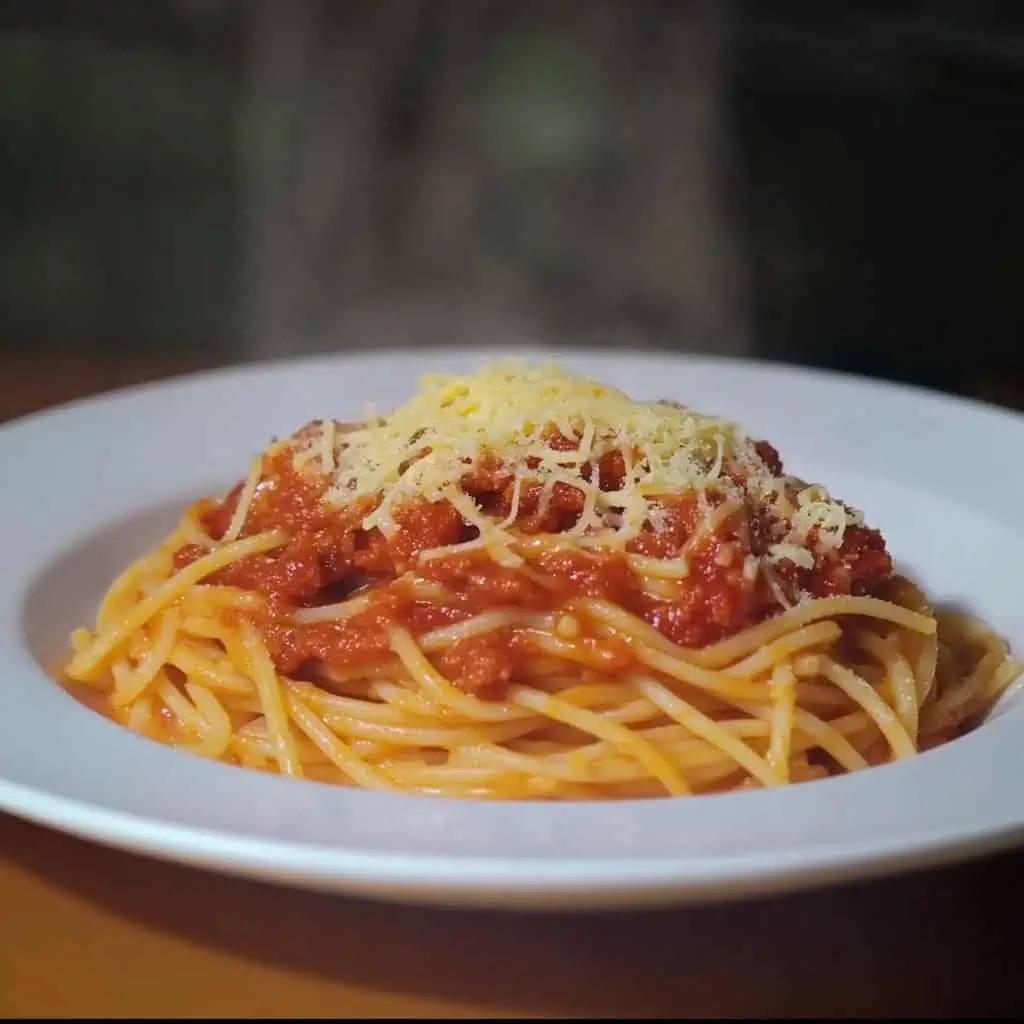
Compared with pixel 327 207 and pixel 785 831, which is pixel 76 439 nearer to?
pixel 785 831

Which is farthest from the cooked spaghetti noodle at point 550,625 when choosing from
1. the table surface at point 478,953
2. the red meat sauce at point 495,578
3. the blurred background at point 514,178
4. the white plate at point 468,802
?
the blurred background at point 514,178

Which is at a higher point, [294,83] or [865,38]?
[865,38]

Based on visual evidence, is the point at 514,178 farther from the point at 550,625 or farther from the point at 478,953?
the point at 478,953

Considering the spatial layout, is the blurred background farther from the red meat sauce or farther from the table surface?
the table surface

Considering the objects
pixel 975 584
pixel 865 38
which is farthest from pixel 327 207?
pixel 975 584

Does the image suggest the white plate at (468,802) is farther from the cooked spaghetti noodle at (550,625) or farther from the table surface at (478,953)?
the cooked spaghetti noodle at (550,625)

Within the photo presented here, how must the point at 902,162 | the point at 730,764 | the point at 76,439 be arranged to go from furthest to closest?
the point at 902,162
the point at 76,439
the point at 730,764

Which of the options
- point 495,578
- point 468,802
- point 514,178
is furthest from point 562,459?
point 514,178

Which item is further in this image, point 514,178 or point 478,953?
point 514,178
